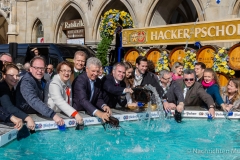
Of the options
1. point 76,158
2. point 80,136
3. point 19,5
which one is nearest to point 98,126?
point 80,136

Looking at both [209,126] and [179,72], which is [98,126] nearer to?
[209,126]

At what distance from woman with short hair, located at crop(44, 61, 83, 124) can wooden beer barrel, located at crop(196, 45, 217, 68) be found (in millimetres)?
5910

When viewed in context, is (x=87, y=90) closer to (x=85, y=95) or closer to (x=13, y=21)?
(x=85, y=95)

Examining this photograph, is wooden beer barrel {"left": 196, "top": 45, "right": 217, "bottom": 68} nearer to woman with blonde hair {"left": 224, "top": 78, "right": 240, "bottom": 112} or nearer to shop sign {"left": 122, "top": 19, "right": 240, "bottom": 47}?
shop sign {"left": 122, "top": 19, "right": 240, "bottom": 47}

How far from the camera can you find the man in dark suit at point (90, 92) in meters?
4.88

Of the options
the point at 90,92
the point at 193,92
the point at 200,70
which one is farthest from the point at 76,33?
the point at 90,92

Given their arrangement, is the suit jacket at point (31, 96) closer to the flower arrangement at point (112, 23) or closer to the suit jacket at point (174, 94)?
the suit jacket at point (174, 94)

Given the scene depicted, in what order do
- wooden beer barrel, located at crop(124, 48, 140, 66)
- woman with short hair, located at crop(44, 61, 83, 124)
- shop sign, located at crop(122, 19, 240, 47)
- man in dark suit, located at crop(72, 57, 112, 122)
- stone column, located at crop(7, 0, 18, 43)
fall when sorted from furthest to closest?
stone column, located at crop(7, 0, 18, 43) → wooden beer barrel, located at crop(124, 48, 140, 66) → shop sign, located at crop(122, 19, 240, 47) → man in dark suit, located at crop(72, 57, 112, 122) → woman with short hair, located at crop(44, 61, 83, 124)

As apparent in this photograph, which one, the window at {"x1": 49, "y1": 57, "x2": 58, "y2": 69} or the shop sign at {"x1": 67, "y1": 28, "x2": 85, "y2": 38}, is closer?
the window at {"x1": 49, "y1": 57, "x2": 58, "y2": 69}

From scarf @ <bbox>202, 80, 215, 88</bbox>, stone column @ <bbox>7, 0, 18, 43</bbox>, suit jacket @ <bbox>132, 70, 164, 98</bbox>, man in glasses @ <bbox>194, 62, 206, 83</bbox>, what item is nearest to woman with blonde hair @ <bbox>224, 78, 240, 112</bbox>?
scarf @ <bbox>202, 80, 215, 88</bbox>

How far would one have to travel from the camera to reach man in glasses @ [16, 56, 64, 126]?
14.7 feet

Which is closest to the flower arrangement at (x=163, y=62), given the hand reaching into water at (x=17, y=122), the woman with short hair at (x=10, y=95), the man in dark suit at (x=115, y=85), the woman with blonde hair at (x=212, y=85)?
the woman with blonde hair at (x=212, y=85)

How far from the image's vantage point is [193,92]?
6047mm

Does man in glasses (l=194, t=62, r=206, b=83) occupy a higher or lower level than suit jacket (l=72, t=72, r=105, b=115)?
higher
